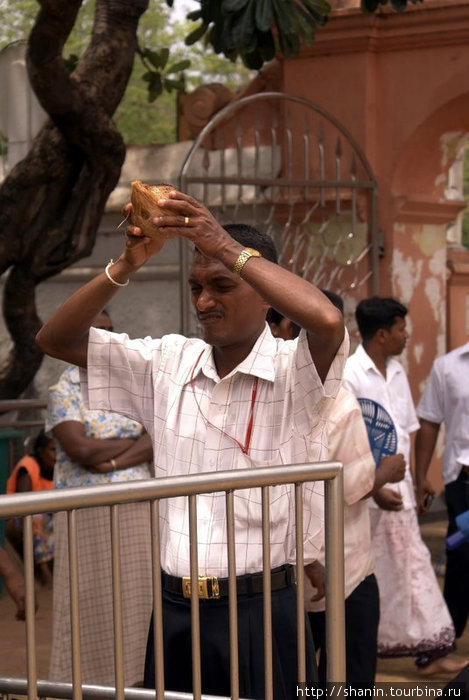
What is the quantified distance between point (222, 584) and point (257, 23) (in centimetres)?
373

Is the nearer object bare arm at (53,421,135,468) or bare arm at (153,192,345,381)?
bare arm at (153,192,345,381)

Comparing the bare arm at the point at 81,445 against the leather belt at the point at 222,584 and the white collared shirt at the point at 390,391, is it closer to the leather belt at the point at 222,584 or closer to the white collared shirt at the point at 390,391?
the white collared shirt at the point at 390,391

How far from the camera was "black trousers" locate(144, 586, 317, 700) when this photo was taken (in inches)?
114

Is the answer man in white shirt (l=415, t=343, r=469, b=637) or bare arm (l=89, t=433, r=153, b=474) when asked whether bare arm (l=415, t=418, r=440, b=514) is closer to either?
man in white shirt (l=415, t=343, r=469, b=637)

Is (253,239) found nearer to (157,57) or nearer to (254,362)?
(254,362)

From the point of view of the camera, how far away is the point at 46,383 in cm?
1041

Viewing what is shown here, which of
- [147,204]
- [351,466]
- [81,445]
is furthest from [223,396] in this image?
[81,445]

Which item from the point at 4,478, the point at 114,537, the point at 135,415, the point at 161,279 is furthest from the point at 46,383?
the point at 114,537

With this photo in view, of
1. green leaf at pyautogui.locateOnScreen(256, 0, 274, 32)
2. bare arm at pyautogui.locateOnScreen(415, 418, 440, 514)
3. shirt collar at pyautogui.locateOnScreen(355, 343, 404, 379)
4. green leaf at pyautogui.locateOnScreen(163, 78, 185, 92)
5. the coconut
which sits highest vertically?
green leaf at pyautogui.locateOnScreen(163, 78, 185, 92)

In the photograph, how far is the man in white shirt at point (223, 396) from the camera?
109 inches

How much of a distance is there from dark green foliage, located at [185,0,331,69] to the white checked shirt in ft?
10.5

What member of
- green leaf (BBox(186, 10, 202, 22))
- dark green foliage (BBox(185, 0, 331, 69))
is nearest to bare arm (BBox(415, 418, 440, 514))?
dark green foliage (BBox(185, 0, 331, 69))

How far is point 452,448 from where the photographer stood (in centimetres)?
623

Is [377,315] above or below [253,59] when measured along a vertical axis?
below
